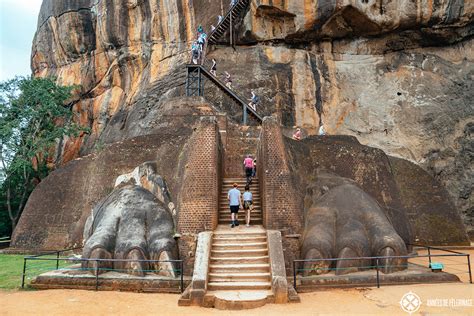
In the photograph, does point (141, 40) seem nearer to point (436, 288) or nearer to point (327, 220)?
point (327, 220)

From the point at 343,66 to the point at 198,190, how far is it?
17.6 metres

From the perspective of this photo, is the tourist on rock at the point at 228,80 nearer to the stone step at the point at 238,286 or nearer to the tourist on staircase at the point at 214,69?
the tourist on staircase at the point at 214,69

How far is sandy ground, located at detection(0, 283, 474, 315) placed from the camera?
694 centimetres

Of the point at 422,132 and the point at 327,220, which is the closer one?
the point at 327,220

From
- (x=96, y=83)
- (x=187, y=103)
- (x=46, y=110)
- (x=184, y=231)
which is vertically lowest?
(x=184, y=231)

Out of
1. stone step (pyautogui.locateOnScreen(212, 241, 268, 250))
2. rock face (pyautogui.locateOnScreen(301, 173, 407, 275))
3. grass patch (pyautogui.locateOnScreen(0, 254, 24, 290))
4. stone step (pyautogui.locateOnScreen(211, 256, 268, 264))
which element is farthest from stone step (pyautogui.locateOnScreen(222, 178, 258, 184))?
grass patch (pyautogui.locateOnScreen(0, 254, 24, 290))

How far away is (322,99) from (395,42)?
5539 millimetres

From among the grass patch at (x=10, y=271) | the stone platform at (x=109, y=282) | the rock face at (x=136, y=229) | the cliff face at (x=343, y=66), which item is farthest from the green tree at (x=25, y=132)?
the stone platform at (x=109, y=282)

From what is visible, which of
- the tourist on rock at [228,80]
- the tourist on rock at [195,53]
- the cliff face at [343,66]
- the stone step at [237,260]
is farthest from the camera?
the cliff face at [343,66]

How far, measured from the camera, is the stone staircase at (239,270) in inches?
287

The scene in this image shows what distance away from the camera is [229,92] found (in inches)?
708

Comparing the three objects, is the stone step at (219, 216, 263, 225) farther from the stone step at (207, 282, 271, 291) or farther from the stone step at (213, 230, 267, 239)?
the stone step at (207, 282, 271, 291)

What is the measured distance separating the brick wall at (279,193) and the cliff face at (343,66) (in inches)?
423

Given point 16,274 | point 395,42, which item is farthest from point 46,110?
point 395,42
